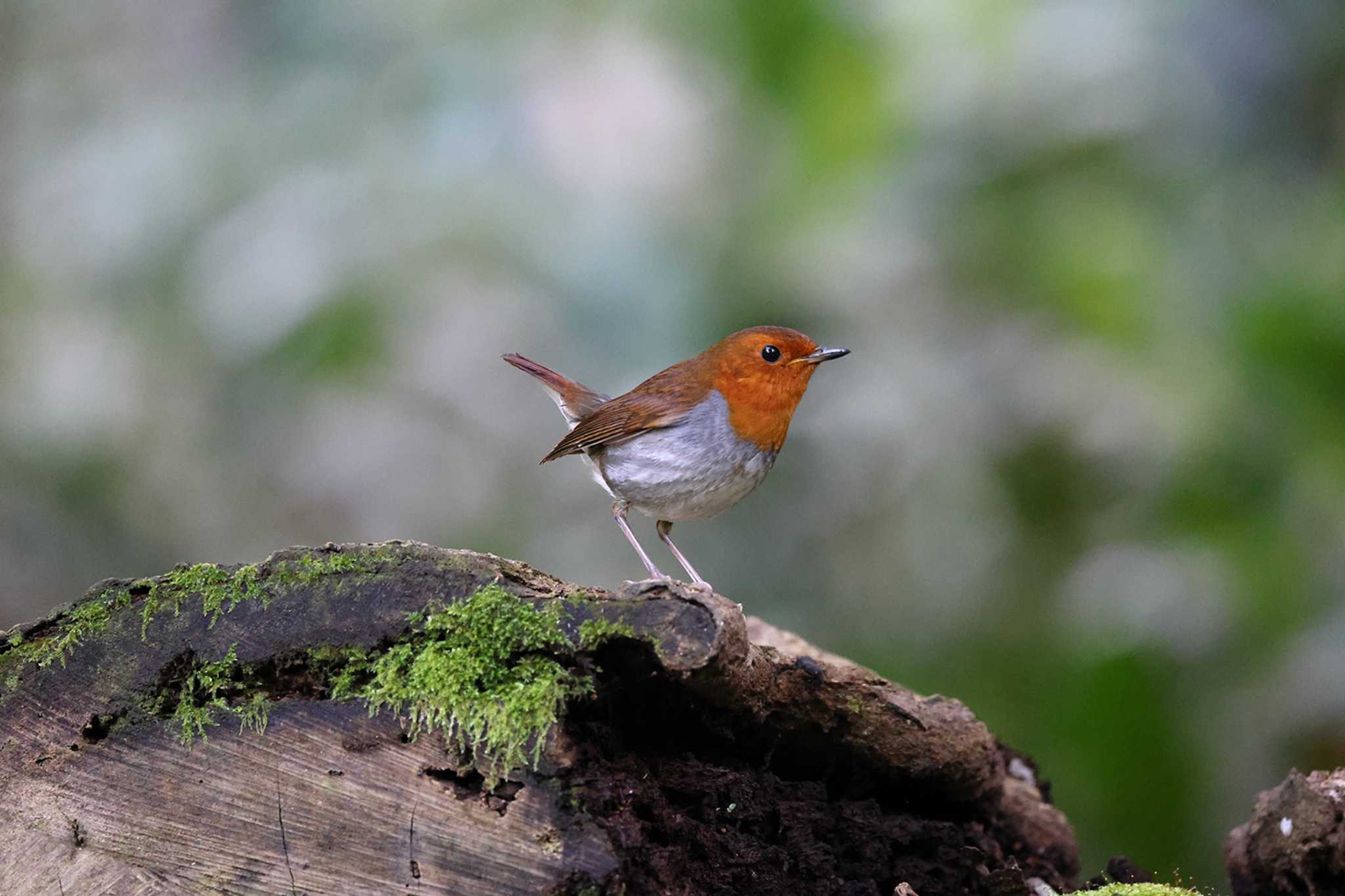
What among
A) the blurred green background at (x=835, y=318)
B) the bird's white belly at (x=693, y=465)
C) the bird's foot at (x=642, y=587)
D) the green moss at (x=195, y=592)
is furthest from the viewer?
the blurred green background at (x=835, y=318)

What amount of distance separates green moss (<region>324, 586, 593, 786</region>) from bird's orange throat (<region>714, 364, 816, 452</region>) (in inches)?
73.2

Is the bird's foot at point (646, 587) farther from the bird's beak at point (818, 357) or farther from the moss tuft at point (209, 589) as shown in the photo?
the bird's beak at point (818, 357)

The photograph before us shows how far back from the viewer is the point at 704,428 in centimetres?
414

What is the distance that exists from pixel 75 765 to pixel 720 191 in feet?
12.9

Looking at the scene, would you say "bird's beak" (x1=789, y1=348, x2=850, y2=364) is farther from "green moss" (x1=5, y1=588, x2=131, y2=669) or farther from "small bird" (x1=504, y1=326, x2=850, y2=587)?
"green moss" (x1=5, y1=588, x2=131, y2=669)

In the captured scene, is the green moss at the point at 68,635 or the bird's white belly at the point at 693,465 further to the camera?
the bird's white belly at the point at 693,465

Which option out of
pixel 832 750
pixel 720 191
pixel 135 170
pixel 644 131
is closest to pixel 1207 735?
pixel 832 750

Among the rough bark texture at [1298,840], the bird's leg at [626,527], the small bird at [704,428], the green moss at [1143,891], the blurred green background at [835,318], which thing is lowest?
the green moss at [1143,891]

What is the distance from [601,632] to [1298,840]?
2034 millimetres

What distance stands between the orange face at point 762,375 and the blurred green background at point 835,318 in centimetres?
112

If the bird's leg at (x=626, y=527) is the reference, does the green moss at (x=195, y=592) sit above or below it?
below

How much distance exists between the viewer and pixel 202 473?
615 cm

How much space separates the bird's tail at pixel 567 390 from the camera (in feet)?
15.9

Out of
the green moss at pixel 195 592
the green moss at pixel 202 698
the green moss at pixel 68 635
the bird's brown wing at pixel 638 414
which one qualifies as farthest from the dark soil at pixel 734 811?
the bird's brown wing at pixel 638 414
